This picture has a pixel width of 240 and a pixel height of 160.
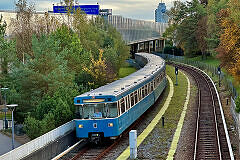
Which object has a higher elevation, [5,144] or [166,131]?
[166,131]

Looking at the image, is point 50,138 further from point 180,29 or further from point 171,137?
point 180,29

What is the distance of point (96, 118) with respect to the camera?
20.8 metres

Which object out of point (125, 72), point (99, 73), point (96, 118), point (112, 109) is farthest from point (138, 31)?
point (96, 118)

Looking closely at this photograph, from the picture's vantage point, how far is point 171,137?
77.9 ft

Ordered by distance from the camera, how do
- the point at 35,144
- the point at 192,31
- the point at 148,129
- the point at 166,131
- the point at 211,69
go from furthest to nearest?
the point at 192,31, the point at 211,69, the point at 148,129, the point at 166,131, the point at 35,144

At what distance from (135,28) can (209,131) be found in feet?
252

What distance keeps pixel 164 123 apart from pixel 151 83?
4.51 metres

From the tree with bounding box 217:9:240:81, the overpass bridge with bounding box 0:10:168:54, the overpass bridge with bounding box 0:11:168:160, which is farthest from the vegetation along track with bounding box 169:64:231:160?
the overpass bridge with bounding box 0:10:168:54

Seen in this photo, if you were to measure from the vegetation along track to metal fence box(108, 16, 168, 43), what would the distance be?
149 feet

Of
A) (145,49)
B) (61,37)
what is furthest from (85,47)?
(145,49)

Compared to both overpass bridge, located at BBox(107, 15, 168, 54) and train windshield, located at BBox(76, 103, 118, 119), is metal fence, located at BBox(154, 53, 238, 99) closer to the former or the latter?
overpass bridge, located at BBox(107, 15, 168, 54)

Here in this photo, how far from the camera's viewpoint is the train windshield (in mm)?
20898

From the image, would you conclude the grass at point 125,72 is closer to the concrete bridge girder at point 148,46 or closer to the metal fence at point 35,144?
the concrete bridge girder at point 148,46

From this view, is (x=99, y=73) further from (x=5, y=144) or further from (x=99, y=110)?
(x=99, y=110)
